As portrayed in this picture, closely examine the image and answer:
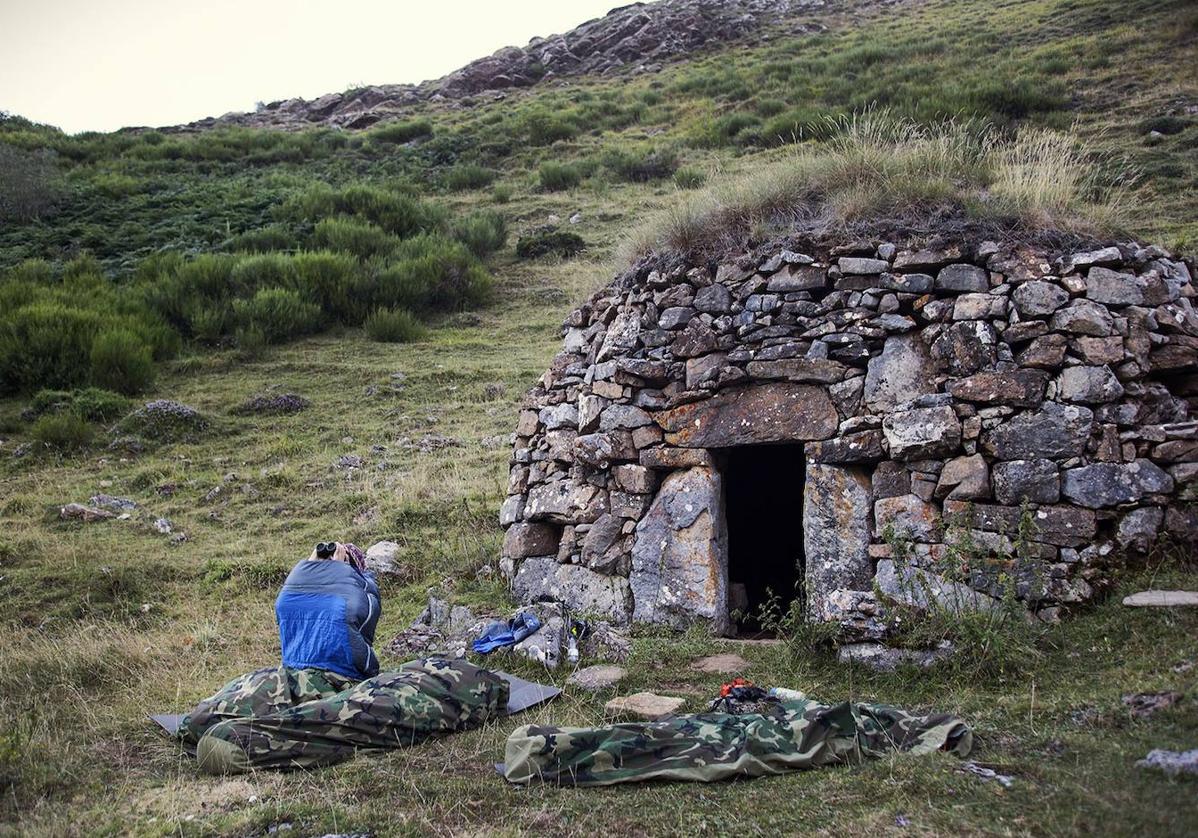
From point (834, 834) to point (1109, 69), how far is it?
1863 cm

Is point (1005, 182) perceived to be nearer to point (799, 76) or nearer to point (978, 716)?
point (978, 716)

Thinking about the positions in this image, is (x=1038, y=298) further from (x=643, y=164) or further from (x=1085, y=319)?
(x=643, y=164)

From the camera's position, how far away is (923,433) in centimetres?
523

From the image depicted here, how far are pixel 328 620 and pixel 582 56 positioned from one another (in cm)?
3415

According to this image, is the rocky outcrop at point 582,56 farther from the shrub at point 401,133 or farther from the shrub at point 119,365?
the shrub at point 119,365

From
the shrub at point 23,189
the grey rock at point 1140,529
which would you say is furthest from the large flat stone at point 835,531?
the shrub at point 23,189

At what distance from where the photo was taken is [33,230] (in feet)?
60.5

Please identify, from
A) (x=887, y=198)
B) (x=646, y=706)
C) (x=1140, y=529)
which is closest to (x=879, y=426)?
(x=1140, y=529)

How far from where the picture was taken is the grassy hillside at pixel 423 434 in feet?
11.4

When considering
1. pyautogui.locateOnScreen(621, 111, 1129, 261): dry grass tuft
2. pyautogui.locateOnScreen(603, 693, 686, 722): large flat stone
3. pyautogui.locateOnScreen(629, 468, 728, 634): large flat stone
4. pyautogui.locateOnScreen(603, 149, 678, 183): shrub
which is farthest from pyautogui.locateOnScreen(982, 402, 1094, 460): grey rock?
pyautogui.locateOnScreen(603, 149, 678, 183): shrub

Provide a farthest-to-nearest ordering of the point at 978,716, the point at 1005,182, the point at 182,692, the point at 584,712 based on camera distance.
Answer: the point at 1005,182
the point at 182,692
the point at 584,712
the point at 978,716

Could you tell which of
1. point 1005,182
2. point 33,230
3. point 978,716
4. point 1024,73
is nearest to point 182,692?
point 978,716

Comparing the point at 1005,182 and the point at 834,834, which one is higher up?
the point at 1005,182

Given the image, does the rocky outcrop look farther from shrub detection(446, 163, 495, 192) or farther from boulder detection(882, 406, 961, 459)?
boulder detection(882, 406, 961, 459)
